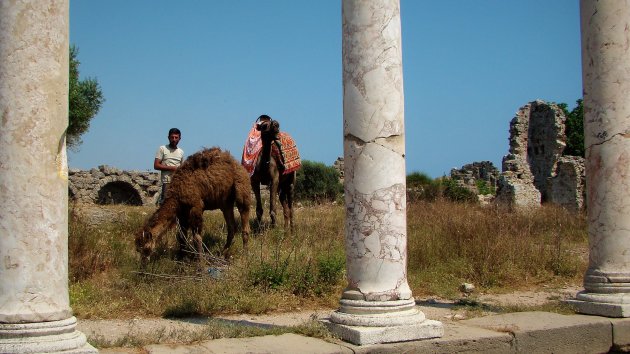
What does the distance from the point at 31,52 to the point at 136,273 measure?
447cm

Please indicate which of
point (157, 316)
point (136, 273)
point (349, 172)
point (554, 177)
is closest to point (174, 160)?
point (136, 273)

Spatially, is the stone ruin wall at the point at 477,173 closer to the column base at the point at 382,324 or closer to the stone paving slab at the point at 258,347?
the column base at the point at 382,324

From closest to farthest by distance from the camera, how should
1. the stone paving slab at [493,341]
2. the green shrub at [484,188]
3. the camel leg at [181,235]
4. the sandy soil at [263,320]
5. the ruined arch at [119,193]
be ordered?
→ the stone paving slab at [493,341], the sandy soil at [263,320], the camel leg at [181,235], the ruined arch at [119,193], the green shrub at [484,188]

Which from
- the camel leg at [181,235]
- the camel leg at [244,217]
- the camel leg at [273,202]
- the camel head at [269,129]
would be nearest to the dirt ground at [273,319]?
the camel leg at [181,235]

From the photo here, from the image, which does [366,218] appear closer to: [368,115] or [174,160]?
[368,115]

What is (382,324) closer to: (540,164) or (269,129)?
(269,129)

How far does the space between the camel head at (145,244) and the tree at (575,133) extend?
133ft

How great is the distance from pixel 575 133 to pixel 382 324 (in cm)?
4517

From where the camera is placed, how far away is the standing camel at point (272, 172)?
12.3 meters

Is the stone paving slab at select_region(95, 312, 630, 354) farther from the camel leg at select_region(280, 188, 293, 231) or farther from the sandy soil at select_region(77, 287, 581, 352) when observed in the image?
the camel leg at select_region(280, 188, 293, 231)

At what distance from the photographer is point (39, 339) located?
4430mm

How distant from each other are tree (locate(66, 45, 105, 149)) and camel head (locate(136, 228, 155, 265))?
1997cm

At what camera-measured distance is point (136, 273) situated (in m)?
8.55

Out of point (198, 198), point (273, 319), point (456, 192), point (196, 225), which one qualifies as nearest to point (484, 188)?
point (456, 192)
